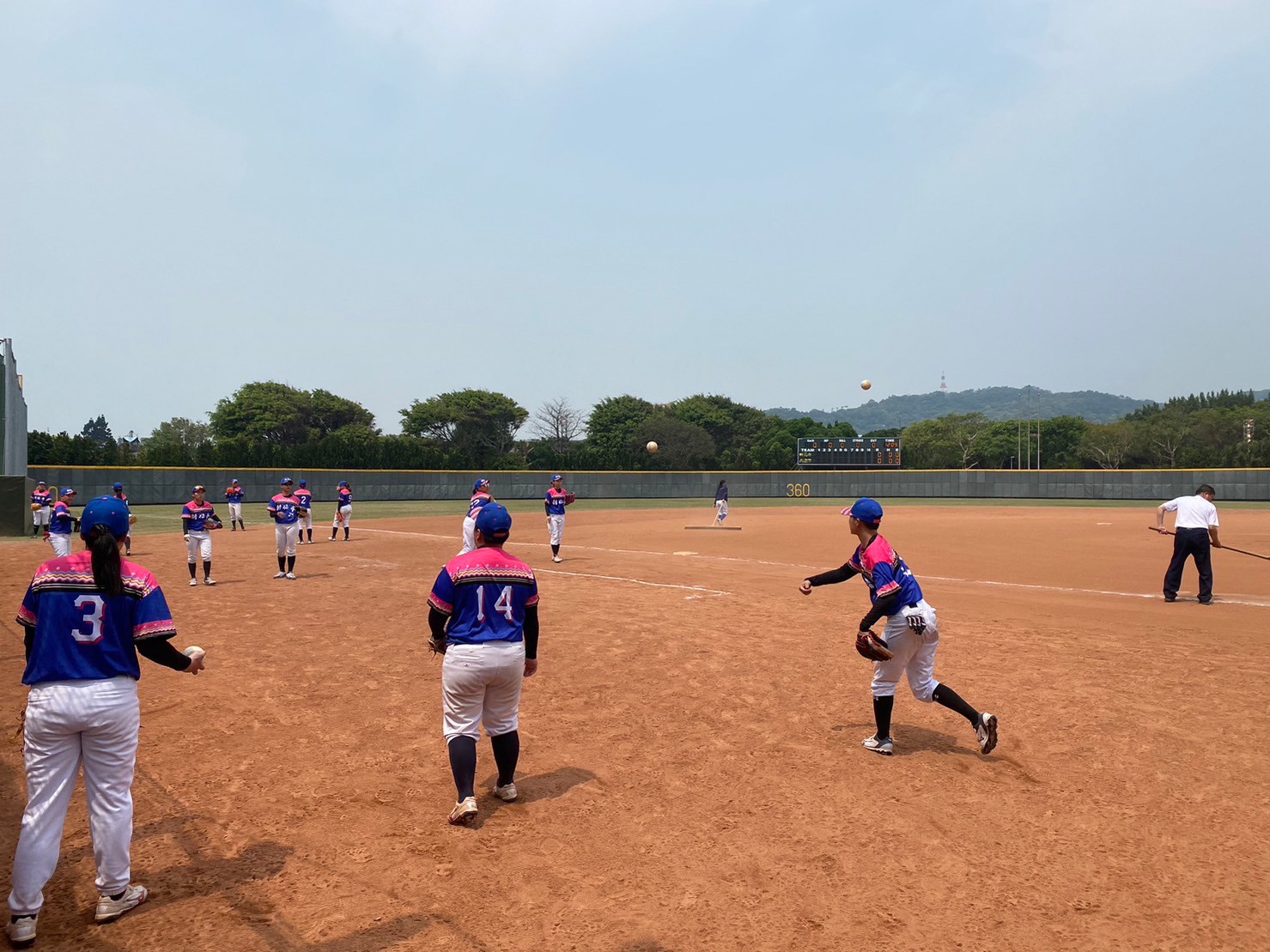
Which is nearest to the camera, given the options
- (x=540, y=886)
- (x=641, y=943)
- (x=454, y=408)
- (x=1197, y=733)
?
(x=641, y=943)

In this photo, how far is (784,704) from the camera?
782 centimetres

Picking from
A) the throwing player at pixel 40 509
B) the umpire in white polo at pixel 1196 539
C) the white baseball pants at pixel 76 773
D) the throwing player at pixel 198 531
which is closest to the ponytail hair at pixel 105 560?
the white baseball pants at pixel 76 773

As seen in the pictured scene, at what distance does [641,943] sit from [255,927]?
1899 mm

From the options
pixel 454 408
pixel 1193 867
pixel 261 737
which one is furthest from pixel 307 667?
pixel 454 408

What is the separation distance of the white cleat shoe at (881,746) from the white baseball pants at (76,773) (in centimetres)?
501

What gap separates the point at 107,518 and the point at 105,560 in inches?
8.7

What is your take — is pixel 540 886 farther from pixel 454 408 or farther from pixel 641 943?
pixel 454 408

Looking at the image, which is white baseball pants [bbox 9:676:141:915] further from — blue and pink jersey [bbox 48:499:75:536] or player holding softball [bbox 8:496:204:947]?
blue and pink jersey [bbox 48:499:75:536]

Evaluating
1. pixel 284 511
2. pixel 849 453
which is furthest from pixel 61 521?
pixel 849 453

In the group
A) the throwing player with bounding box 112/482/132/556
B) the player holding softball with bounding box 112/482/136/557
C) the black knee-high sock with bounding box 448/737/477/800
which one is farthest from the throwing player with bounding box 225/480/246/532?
the black knee-high sock with bounding box 448/737/477/800

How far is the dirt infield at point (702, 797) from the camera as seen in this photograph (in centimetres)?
411

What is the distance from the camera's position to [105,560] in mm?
4082

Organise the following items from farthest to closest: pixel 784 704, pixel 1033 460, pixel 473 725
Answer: pixel 1033 460 → pixel 784 704 → pixel 473 725

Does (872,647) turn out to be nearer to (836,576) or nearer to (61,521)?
(836,576)
